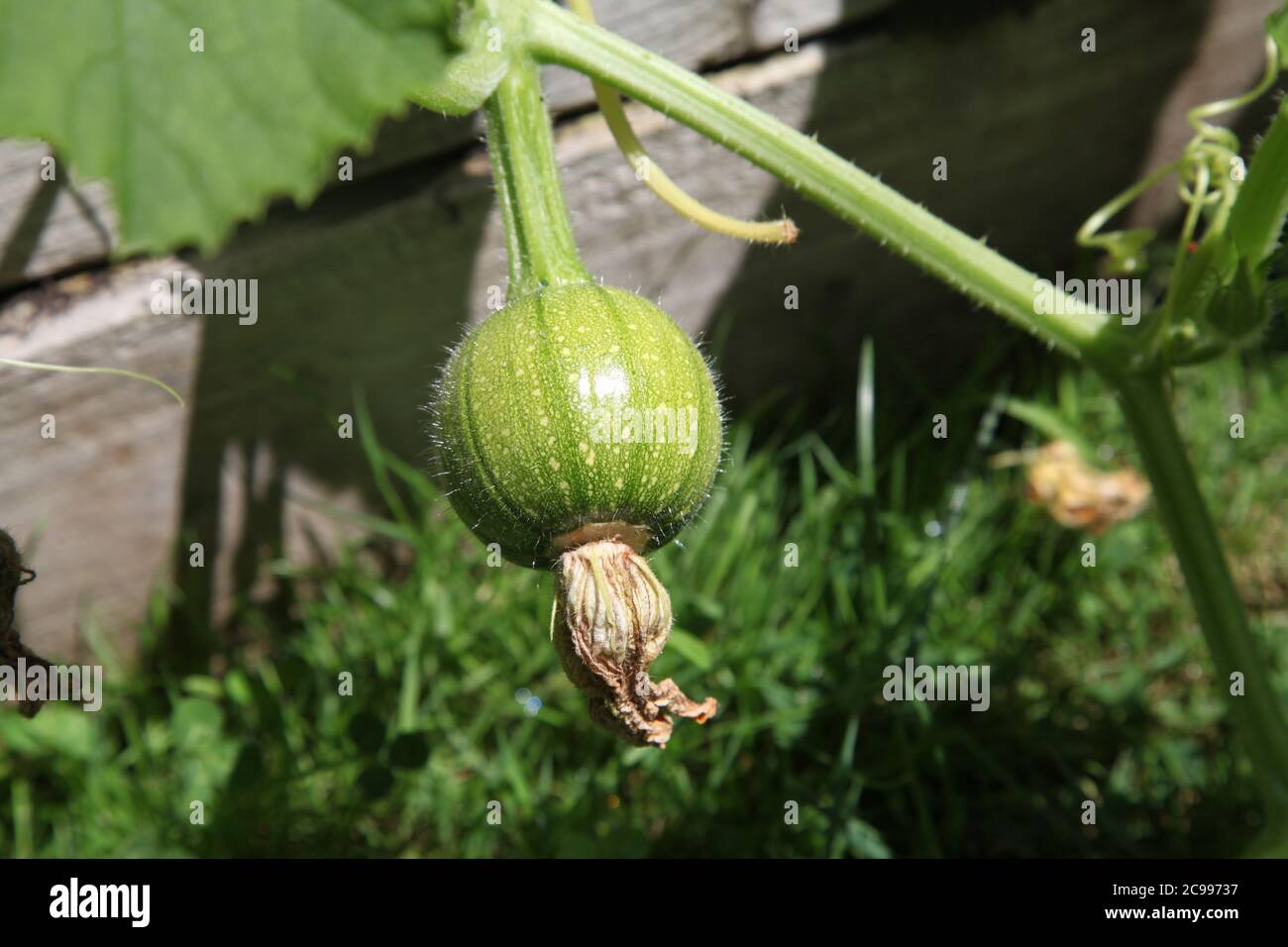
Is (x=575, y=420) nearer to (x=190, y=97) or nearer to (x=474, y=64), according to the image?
(x=474, y=64)

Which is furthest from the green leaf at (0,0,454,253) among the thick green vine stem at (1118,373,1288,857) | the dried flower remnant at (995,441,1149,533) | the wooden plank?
the dried flower remnant at (995,441,1149,533)

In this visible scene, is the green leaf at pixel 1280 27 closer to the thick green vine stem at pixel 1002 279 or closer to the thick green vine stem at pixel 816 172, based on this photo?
the thick green vine stem at pixel 1002 279

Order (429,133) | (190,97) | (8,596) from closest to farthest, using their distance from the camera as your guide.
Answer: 1. (190,97)
2. (8,596)
3. (429,133)

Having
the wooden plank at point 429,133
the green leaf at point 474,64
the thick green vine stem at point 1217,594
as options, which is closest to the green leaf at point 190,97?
the green leaf at point 474,64

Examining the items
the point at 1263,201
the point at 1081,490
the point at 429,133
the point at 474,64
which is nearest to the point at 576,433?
the point at 474,64
